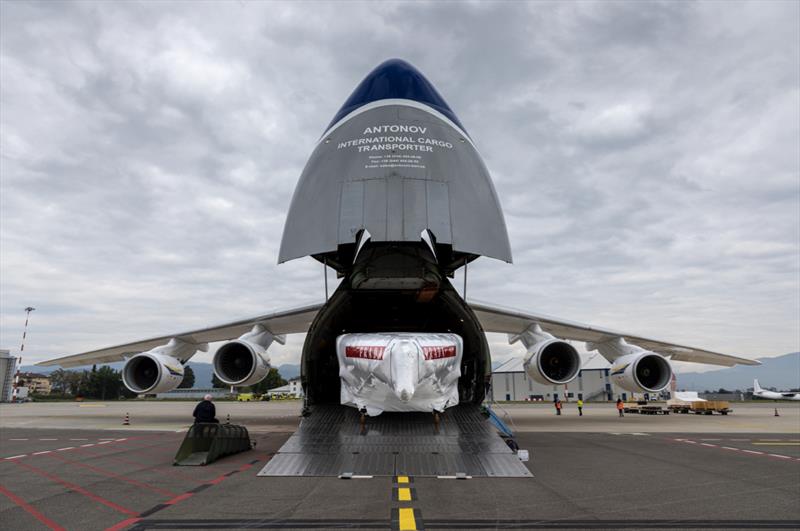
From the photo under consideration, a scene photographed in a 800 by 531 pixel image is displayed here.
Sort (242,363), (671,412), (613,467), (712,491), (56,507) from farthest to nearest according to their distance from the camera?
(671,412) → (242,363) → (613,467) → (712,491) → (56,507)

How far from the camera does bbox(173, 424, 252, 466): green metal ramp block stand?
7.46 metres

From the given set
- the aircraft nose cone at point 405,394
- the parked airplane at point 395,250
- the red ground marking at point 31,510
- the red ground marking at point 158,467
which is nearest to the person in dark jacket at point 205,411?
the red ground marking at point 158,467

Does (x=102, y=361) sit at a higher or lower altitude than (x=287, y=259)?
lower

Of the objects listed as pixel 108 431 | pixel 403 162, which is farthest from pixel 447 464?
pixel 108 431

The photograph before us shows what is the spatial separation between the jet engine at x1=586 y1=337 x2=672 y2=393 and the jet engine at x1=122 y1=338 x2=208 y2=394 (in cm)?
1118

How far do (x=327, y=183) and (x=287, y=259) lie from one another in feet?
4.38

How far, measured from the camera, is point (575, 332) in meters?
14.3

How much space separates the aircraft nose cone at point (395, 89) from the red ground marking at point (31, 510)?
669 cm

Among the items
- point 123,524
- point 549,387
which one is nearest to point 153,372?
point 123,524

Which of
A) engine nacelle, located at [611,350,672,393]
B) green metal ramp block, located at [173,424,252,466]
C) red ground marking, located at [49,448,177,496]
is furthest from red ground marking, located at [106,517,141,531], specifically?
engine nacelle, located at [611,350,672,393]

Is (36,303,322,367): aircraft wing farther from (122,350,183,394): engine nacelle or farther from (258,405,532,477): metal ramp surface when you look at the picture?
(258,405,532,477): metal ramp surface

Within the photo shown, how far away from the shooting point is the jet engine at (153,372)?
12383mm

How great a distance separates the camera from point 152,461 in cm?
779

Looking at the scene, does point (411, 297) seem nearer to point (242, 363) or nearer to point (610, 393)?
point (242, 363)
